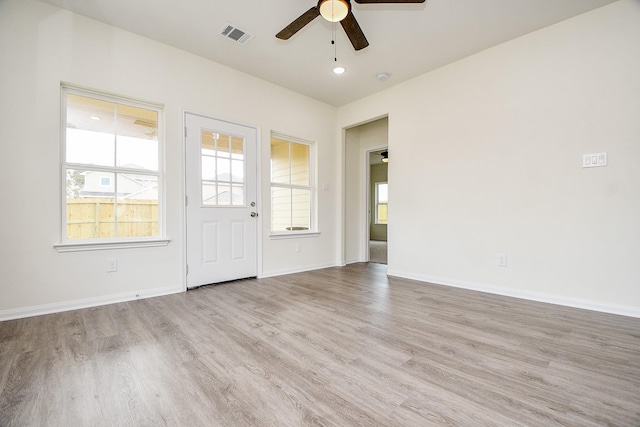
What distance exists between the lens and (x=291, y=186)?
14.8ft

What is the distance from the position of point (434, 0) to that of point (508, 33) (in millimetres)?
1085

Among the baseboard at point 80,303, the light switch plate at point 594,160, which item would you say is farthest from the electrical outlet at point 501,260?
the baseboard at point 80,303

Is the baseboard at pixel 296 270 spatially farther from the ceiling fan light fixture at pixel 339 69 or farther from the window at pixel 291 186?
the ceiling fan light fixture at pixel 339 69

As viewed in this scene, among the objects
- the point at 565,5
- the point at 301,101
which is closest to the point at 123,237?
the point at 301,101

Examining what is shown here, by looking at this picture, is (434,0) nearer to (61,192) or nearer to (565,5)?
(565,5)

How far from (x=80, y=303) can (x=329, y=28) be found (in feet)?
12.0

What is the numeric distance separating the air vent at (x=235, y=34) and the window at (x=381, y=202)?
299 inches

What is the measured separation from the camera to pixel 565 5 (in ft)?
8.48

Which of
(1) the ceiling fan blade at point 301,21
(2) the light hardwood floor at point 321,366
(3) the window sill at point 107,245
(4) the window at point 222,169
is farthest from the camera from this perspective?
(4) the window at point 222,169

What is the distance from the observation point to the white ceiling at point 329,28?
2598mm

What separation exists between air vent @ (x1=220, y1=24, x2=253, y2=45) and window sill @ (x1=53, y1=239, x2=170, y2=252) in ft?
7.71

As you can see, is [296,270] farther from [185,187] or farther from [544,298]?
[544,298]

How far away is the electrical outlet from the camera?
3169mm

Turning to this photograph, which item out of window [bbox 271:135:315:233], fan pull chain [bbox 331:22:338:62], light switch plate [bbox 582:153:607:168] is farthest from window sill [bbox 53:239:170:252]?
light switch plate [bbox 582:153:607:168]
